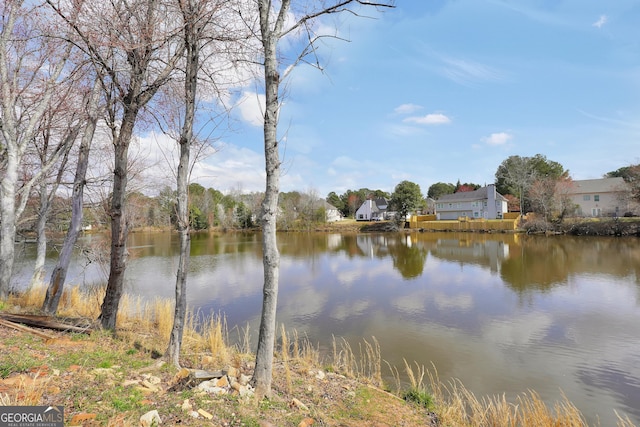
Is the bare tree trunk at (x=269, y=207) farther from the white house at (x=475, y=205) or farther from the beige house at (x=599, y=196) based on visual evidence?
the white house at (x=475, y=205)

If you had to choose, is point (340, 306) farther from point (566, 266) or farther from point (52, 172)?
point (566, 266)

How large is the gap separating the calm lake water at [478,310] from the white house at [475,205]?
31558mm

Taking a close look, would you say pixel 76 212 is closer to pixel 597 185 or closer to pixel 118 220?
pixel 118 220

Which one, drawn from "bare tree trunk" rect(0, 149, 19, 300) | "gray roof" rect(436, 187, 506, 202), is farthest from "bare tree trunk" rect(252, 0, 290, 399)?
"gray roof" rect(436, 187, 506, 202)

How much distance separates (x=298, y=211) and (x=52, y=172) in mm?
56983

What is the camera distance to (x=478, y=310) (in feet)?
38.9

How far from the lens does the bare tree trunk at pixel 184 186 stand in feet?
16.5

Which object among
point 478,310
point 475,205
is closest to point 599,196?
point 475,205

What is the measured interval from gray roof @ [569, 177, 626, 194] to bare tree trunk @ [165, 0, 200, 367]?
5967 cm

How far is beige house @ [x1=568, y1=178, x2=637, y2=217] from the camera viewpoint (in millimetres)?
47562

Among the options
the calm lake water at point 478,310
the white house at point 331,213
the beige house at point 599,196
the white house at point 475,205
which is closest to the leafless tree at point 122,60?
the calm lake water at point 478,310

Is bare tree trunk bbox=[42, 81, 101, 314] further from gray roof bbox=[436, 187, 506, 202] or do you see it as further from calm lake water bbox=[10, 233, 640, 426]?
gray roof bbox=[436, 187, 506, 202]

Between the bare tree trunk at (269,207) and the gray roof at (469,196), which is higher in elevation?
the gray roof at (469,196)

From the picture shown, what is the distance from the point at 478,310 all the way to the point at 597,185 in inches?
2195
